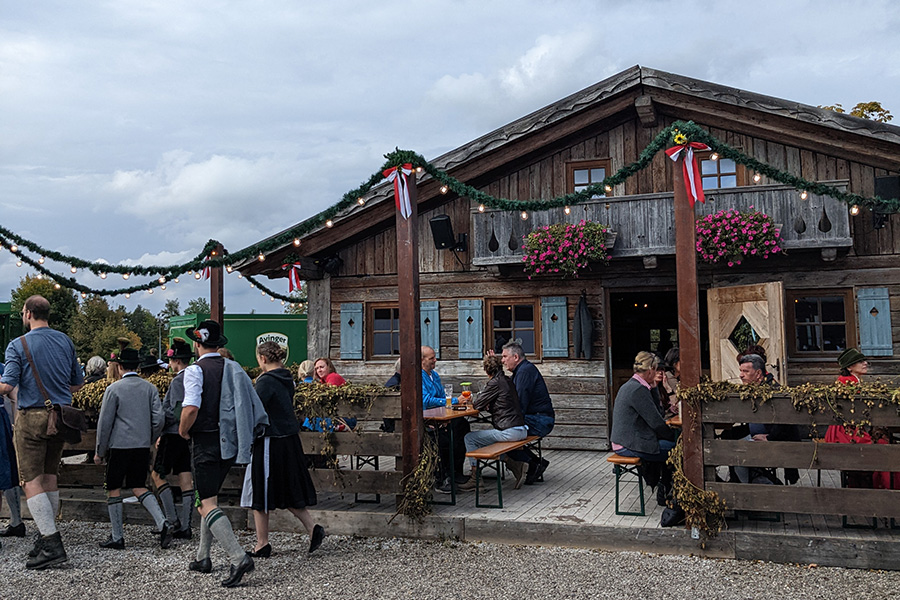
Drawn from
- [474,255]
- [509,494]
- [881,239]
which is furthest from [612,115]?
[509,494]

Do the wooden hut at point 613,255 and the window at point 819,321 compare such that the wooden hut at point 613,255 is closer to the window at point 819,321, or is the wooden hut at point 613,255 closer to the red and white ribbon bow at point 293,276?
the window at point 819,321

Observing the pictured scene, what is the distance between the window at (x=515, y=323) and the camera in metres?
10.9

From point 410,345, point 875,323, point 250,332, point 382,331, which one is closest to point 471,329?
point 382,331

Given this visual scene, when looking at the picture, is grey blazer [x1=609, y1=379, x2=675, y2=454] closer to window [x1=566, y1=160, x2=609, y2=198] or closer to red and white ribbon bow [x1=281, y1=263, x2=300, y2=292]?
window [x1=566, y1=160, x2=609, y2=198]

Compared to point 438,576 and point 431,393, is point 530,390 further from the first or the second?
point 438,576

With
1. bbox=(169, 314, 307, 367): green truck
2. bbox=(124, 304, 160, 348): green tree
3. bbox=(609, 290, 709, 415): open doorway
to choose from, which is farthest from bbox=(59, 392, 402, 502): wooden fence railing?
bbox=(124, 304, 160, 348): green tree

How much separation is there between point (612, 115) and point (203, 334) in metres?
7.22

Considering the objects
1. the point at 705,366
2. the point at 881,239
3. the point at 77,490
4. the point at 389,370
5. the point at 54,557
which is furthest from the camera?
the point at 705,366

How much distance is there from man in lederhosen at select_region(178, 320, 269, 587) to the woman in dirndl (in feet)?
0.62

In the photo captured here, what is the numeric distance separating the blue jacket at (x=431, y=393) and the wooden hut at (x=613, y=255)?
294cm

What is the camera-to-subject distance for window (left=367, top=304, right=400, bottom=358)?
455 inches

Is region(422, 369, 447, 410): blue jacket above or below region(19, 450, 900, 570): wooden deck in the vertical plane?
above

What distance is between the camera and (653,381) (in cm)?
650

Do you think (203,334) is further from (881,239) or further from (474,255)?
(881,239)
